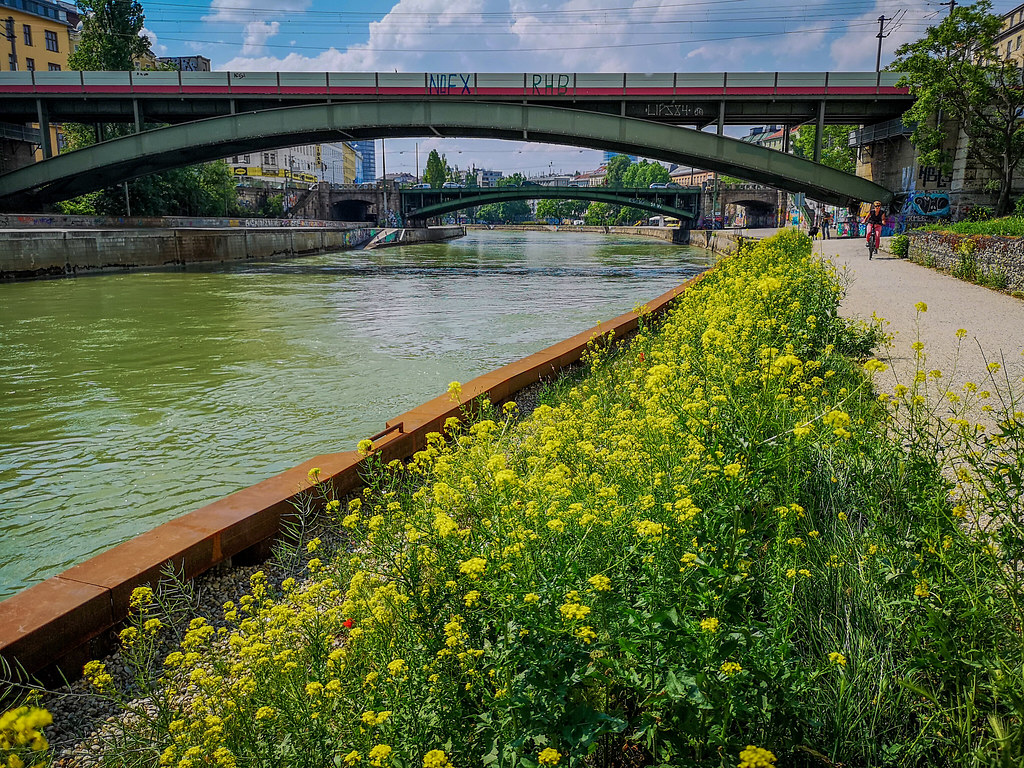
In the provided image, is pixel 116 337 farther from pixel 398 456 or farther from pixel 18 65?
pixel 18 65

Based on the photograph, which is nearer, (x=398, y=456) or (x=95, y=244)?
(x=398, y=456)

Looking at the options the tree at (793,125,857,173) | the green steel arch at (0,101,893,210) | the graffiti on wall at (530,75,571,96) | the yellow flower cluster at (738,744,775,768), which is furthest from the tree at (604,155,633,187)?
the yellow flower cluster at (738,744,775,768)

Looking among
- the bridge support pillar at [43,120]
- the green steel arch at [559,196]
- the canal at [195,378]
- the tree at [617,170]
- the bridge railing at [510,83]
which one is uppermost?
the tree at [617,170]

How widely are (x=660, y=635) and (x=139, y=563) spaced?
9.39 feet

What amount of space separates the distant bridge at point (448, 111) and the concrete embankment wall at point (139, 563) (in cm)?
2860

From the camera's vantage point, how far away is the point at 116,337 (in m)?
13.7

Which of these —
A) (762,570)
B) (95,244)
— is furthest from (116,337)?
(95,244)

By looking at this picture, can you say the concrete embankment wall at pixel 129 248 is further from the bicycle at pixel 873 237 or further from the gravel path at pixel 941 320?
the bicycle at pixel 873 237

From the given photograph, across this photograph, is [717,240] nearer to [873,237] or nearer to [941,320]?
[873,237]

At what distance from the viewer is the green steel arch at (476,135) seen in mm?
31562

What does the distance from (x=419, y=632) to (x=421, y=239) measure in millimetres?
70659

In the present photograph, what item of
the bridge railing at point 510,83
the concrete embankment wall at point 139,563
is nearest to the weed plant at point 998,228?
the concrete embankment wall at point 139,563

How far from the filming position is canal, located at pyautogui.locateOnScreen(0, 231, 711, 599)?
5.83 metres

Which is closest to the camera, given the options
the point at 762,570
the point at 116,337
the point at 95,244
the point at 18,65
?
the point at 762,570
